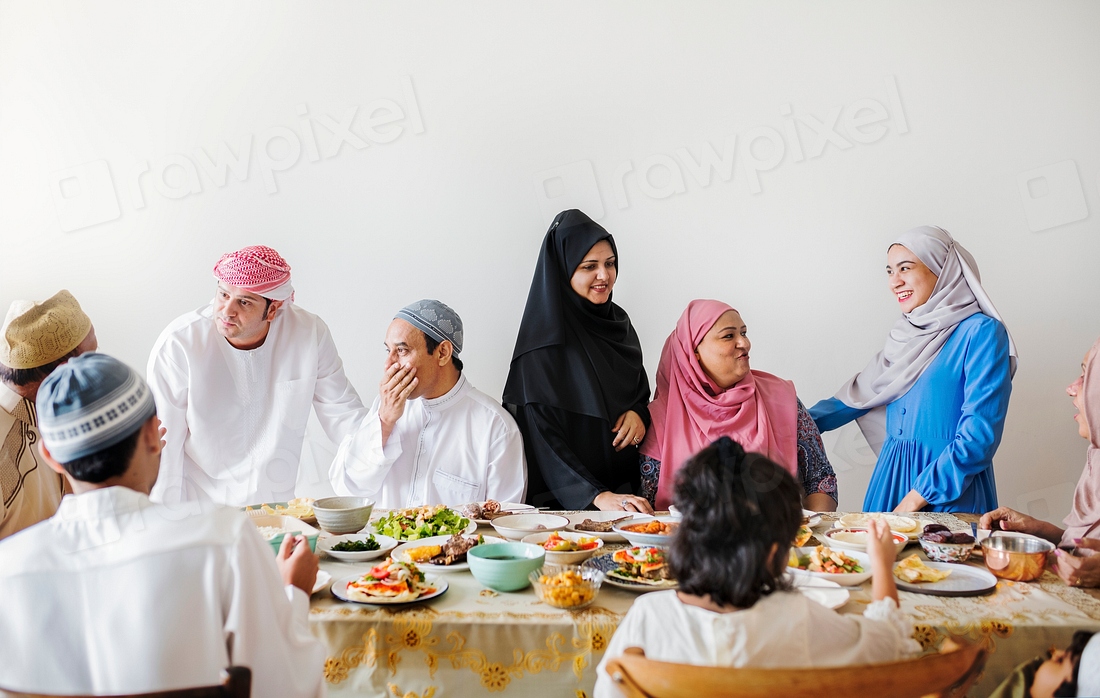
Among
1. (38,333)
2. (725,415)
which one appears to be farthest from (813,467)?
(38,333)

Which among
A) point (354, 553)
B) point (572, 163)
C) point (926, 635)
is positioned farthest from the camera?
point (572, 163)

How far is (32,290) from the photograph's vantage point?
4.07 m

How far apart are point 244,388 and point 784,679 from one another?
2594 millimetres

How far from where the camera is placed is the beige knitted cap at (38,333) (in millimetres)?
1937

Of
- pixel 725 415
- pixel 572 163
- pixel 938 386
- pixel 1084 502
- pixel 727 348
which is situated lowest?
pixel 1084 502

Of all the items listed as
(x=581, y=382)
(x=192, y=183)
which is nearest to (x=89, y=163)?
(x=192, y=183)

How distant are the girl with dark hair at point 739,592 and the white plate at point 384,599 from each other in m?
0.49

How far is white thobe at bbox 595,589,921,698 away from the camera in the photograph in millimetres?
1234

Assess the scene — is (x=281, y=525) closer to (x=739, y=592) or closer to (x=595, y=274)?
(x=739, y=592)

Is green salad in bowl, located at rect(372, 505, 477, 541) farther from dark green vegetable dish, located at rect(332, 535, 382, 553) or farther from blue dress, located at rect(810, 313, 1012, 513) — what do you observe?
blue dress, located at rect(810, 313, 1012, 513)

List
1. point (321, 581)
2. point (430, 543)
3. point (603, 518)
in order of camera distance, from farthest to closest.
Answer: point (603, 518) < point (430, 543) < point (321, 581)

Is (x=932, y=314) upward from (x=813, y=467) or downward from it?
upward

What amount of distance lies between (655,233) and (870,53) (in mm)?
1312

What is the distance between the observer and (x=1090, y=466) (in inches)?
87.2
